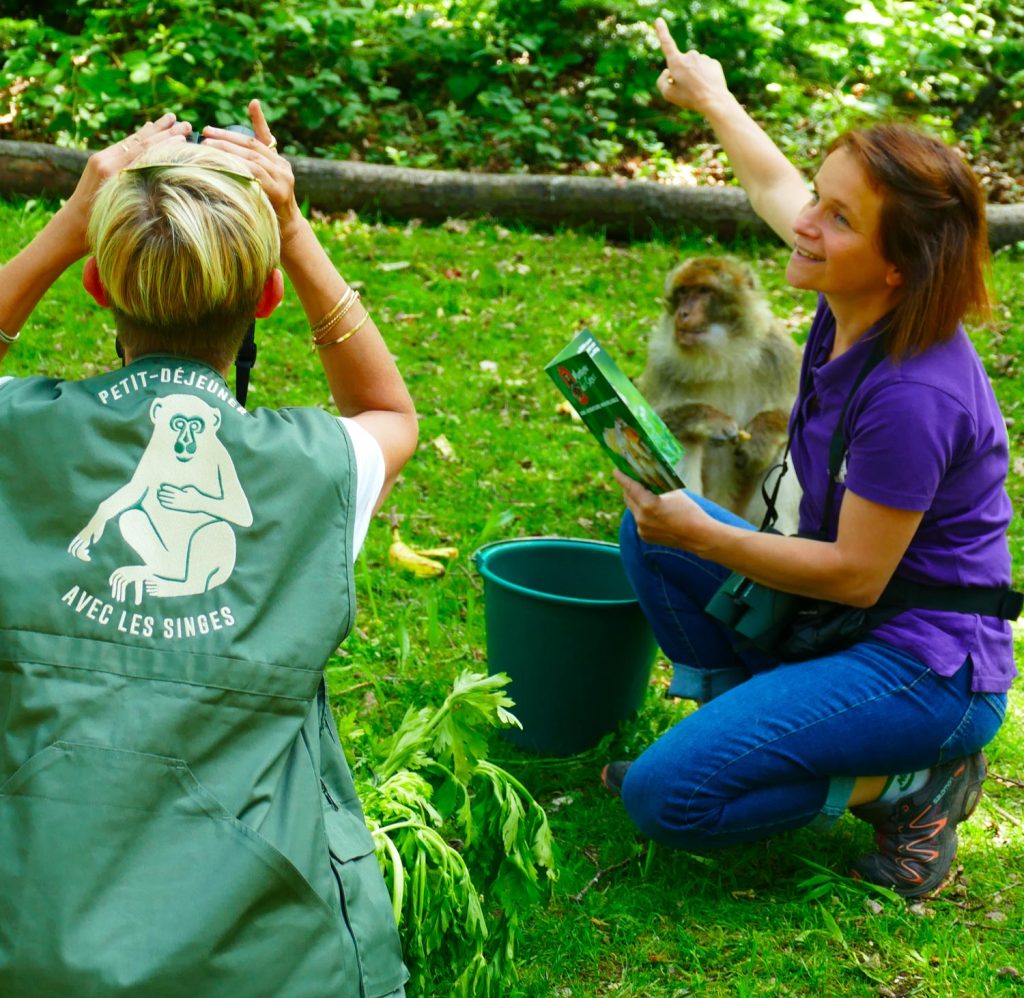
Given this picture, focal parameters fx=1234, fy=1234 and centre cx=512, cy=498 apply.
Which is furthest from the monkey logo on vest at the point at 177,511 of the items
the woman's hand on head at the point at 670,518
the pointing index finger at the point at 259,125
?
the woman's hand on head at the point at 670,518

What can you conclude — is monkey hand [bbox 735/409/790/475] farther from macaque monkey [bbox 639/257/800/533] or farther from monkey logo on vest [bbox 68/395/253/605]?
monkey logo on vest [bbox 68/395/253/605]

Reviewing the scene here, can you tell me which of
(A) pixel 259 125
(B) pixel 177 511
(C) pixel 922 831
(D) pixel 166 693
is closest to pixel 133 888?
(D) pixel 166 693

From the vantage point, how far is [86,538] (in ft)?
5.04

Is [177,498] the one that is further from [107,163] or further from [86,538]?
[107,163]

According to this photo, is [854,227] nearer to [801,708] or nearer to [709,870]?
[801,708]

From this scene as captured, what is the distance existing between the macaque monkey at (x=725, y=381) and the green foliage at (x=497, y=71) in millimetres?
3949

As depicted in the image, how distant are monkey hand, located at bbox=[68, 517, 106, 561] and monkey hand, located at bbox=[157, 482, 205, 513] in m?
0.08

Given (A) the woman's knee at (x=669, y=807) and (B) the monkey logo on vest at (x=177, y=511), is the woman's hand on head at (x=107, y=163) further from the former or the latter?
(A) the woman's knee at (x=669, y=807)

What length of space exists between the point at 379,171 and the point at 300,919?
6235 millimetres

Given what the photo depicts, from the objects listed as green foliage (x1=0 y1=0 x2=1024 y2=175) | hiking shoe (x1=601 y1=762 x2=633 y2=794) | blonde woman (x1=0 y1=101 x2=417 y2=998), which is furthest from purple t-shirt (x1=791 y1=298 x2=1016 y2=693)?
green foliage (x1=0 y1=0 x2=1024 y2=175)

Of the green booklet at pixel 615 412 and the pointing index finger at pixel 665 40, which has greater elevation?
the pointing index finger at pixel 665 40

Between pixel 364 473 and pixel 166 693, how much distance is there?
42cm

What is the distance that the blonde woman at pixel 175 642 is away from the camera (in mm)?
1460

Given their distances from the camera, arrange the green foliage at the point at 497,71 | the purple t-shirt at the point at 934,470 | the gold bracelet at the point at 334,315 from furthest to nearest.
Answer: the green foliage at the point at 497,71 → the purple t-shirt at the point at 934,470 → the gold bracelet at the point at 334,315
